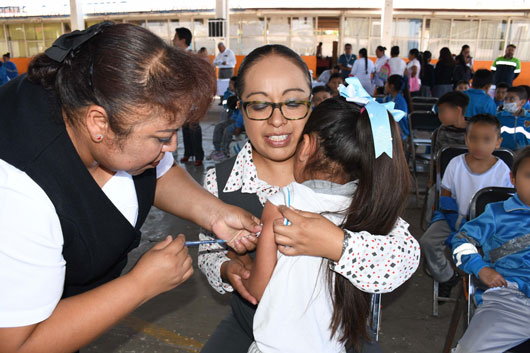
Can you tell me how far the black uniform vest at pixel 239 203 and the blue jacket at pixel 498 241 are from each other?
119 centimetres

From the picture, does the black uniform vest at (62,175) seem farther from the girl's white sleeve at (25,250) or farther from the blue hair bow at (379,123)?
the blue hair bow at (379,123)

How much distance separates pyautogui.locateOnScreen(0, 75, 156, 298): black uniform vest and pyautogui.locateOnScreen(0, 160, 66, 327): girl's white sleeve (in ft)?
0.07

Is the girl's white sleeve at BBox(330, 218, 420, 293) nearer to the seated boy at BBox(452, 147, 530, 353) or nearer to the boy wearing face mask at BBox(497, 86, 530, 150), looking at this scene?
the seated boy at BBox(452, 147, 530, 353)

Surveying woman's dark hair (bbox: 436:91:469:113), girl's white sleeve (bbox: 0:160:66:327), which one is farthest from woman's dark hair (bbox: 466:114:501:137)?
girl's white sleeve (bbox: 0:160:66:327)

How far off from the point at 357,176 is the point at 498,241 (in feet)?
4.38

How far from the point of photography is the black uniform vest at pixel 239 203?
5.20ft

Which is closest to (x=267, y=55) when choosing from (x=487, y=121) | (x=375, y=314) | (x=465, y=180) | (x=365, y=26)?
(x=375, y=314)

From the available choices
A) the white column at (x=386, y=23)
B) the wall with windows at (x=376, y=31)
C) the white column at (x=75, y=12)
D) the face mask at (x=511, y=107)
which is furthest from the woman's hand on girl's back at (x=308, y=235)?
the white column at (x=75, y=12)

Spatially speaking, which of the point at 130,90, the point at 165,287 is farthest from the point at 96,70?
the point at 165,287

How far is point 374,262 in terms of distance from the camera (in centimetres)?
121

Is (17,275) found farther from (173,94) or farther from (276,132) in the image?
(276,132)

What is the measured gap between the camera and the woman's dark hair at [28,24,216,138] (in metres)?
1.02

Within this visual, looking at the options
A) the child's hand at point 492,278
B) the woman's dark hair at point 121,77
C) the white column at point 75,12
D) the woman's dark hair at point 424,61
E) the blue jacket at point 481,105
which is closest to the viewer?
the woman's dark hair at point 121,77

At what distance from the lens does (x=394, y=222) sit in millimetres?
1306
